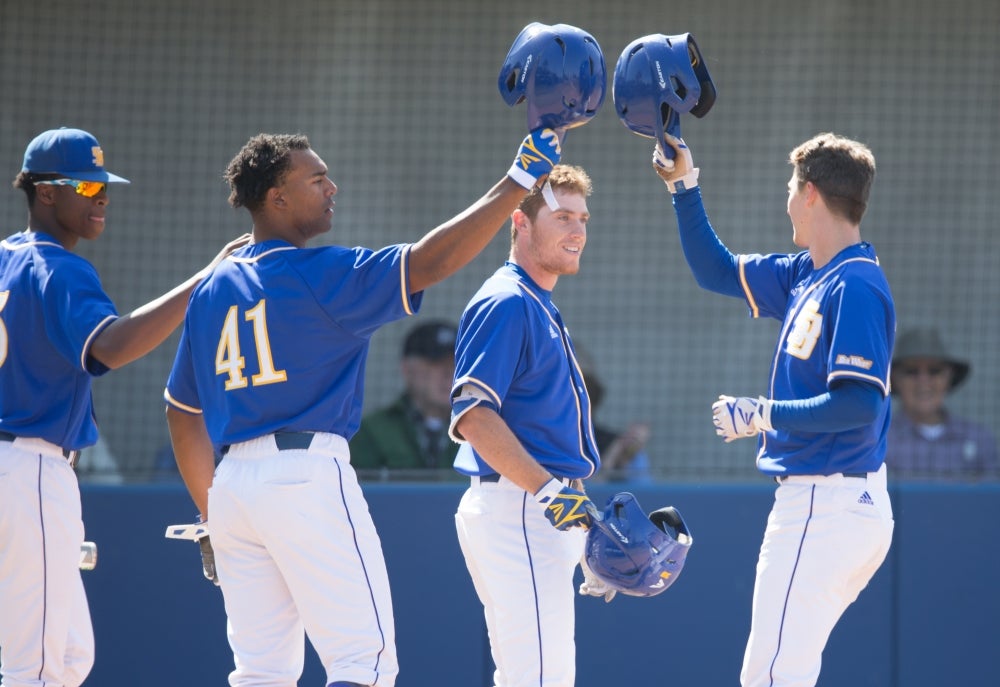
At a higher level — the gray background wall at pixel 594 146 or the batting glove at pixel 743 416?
the gray background wall at pixel 594 146

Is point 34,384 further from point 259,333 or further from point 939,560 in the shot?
point 939,560

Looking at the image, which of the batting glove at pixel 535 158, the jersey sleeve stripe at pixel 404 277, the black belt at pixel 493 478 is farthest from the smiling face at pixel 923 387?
the jersey sleeve stripe at pixel 404 277

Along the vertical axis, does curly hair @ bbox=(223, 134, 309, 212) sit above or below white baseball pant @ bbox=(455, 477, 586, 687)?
above

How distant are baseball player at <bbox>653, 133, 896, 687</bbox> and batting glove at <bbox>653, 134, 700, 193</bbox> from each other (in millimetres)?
381

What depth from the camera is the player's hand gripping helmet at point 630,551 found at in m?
3.72

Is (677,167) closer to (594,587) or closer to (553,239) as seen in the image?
(553,239)

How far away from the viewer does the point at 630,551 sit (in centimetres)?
370

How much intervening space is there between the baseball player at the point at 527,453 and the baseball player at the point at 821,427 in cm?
48

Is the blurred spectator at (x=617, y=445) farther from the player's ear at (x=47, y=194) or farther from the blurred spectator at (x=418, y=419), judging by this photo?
the player's ear at (x=47, y=194)

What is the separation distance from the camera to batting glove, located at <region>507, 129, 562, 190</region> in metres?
3.54

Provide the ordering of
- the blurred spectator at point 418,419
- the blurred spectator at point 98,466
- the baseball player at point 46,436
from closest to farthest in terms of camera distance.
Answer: the baseball player at point 46,436 < the blurred spectator at point 98,466 < the blurred spectator at point 418,419

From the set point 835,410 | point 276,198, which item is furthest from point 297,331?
point 835,410

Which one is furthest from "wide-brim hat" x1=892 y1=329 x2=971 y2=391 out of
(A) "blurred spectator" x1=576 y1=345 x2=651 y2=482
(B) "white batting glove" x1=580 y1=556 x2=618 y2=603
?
(B) "white batting glove" x1=580 y1=556 x2=618 y2=603

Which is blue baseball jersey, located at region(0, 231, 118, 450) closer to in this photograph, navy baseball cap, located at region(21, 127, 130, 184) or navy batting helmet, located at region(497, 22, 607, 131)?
navy baseball cap, located at region(21, 127, 130, 184)
